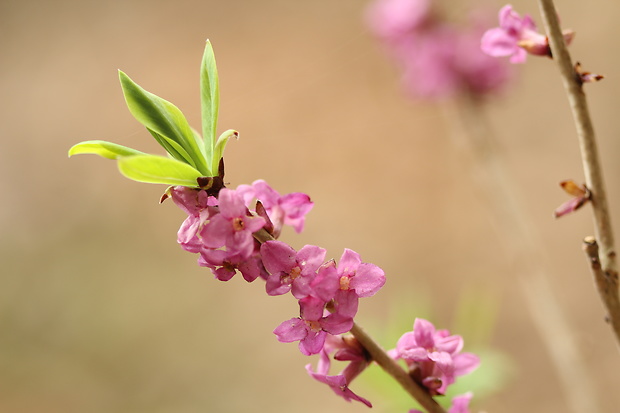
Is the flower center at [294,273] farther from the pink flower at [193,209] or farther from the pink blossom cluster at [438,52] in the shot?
the pink blossom cluster at [438,52]

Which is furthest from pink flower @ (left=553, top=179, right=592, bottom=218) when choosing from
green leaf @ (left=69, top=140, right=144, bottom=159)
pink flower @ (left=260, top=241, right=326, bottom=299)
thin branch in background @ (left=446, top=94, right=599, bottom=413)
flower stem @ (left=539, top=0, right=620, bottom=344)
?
thin branch in background @ (left=446, top=94, right=599, bottom=413)

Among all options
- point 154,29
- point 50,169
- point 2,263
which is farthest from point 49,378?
point 154,29

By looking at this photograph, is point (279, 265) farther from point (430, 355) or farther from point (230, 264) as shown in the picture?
point (430, 355)

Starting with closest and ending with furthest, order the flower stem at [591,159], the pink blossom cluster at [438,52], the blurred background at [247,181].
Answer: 1. the flower stem at [591,159]
2. the pink blossom cluster at [438,52]
3. the blurred background at [247,181]

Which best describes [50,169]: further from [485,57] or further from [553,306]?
[553,306]

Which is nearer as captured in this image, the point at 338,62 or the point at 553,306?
the point at 553,306

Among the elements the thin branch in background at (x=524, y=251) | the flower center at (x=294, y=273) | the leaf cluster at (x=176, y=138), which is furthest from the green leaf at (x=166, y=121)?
the thin branch in background at (x=524, y=251)

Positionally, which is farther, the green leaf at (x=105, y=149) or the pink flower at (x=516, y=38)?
the pink flower at (x=516, y=38)
